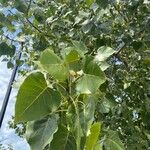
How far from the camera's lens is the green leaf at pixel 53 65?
1.21 metres

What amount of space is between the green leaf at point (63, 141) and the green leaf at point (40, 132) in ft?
0.05

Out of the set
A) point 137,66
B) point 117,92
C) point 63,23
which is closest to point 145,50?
point 137,66

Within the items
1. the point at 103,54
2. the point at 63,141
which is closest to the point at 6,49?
the point at 103,54

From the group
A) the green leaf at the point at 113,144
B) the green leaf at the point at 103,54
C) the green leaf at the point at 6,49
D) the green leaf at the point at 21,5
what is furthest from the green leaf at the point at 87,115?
the green leaf at the point at 6,49

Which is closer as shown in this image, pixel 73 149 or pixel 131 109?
pixel 73 149

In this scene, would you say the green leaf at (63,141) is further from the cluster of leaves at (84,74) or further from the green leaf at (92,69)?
the green leaf at (92,69)

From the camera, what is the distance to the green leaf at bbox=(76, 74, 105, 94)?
1264 millimetres

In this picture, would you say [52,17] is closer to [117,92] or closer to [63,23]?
[63,23]

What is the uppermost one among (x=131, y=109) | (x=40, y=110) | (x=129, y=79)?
(x=40, y=110)

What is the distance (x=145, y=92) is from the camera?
11.0ft

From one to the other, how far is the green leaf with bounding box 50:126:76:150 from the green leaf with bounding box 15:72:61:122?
0.07 meters

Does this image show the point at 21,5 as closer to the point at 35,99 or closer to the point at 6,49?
the point at 6,49

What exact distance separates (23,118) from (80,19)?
1.86 meters

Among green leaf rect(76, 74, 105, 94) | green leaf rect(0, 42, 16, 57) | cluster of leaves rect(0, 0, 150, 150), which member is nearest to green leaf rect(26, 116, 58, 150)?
cluster of leaves rect(0, 0, 150, 150)
